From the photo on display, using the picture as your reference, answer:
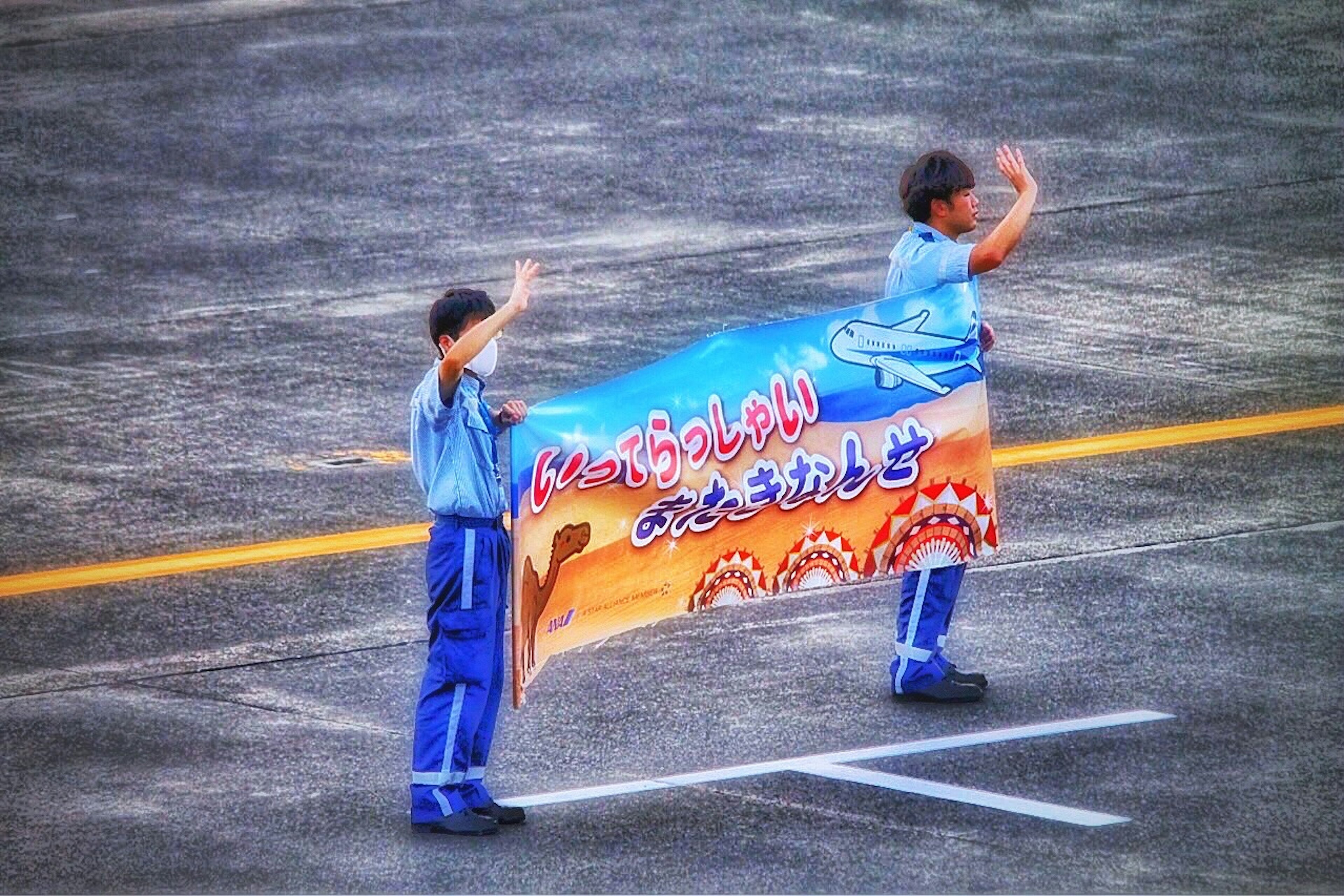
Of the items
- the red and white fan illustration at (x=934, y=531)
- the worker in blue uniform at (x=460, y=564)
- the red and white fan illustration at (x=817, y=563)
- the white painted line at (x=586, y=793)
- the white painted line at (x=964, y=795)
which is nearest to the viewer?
the worker in blue uniform at (x=460, y=564)

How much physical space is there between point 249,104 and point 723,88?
12.2 ft

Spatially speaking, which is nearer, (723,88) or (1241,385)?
(1241,385)

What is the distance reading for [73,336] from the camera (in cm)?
1588

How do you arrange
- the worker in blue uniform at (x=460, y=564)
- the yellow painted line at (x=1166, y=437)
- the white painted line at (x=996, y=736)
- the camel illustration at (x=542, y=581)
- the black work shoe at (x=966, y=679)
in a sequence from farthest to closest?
the yellow painted line at (x=1166, y=437)
the black work shoe at (x=966, y=679)
the white painted line at (x=996, y=736)
the camel illustration at (x=542, y=581)
the worker in blue uniform at (x=460, y=564)

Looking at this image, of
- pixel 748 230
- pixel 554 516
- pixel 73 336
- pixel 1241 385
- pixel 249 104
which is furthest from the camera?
pixel 249 104

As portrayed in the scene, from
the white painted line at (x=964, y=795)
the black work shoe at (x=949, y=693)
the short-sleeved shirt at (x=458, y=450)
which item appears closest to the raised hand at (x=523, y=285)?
the short-sleeved shirt at (x=458, y=450)

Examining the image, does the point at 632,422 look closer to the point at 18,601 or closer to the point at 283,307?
the point at 18,601

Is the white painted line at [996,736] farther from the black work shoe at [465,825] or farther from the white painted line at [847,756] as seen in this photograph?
the black work shoe at [465,825]

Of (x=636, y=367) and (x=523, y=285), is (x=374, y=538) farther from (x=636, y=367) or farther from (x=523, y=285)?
(x=523, y=285)

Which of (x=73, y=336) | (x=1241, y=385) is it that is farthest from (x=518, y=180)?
(x=1241, y=385)

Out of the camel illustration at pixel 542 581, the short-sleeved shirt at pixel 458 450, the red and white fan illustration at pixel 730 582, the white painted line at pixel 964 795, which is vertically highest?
the short-sleeved shirt at pixel 458 450

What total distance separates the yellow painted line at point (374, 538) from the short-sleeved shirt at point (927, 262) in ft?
11.1

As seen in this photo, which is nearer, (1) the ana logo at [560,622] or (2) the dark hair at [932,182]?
(1) the ana logo at [560,622]

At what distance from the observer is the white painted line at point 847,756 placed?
9.21m
